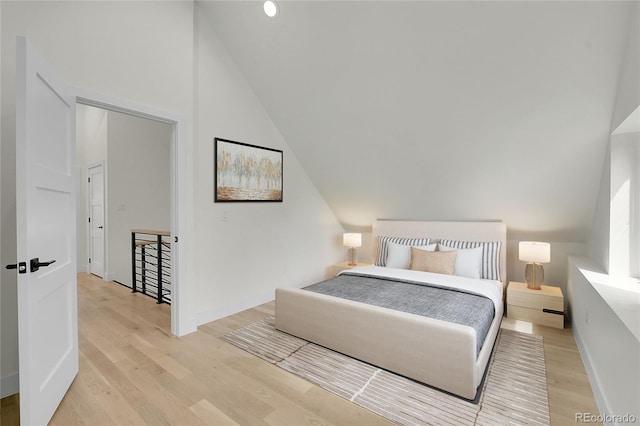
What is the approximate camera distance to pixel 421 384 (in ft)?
6.87

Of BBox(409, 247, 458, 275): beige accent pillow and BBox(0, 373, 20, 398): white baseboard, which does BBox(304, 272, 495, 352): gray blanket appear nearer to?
BBox(409, 247, 458, 275): beige accent pillow

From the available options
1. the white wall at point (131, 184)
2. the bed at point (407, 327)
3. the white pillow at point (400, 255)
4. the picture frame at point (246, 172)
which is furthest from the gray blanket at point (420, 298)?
the white wall at point (131, 184)

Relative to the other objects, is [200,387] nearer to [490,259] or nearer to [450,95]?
[450,95]

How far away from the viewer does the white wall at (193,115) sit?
202cm

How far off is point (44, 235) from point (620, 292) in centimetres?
344

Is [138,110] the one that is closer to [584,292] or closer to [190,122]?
[190,122]

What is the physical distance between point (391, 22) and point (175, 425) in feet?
9.92

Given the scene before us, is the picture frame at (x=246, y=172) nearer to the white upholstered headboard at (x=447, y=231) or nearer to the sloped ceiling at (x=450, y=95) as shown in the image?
the sloped ceiling at (x=450, y=95)

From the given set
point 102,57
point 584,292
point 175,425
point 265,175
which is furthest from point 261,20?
point 584,292

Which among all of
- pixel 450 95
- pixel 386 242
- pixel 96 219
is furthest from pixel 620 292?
pixel 96 219

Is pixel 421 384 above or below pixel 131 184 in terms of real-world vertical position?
below

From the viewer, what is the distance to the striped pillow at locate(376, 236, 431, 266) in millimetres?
4062

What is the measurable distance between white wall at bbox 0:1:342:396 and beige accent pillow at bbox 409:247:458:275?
158 cm

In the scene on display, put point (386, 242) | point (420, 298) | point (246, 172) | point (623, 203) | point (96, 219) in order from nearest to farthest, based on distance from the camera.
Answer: point (623, 203) < point (420, 298) < point (246, 172) < point (386, 242) < point (96, 219)
